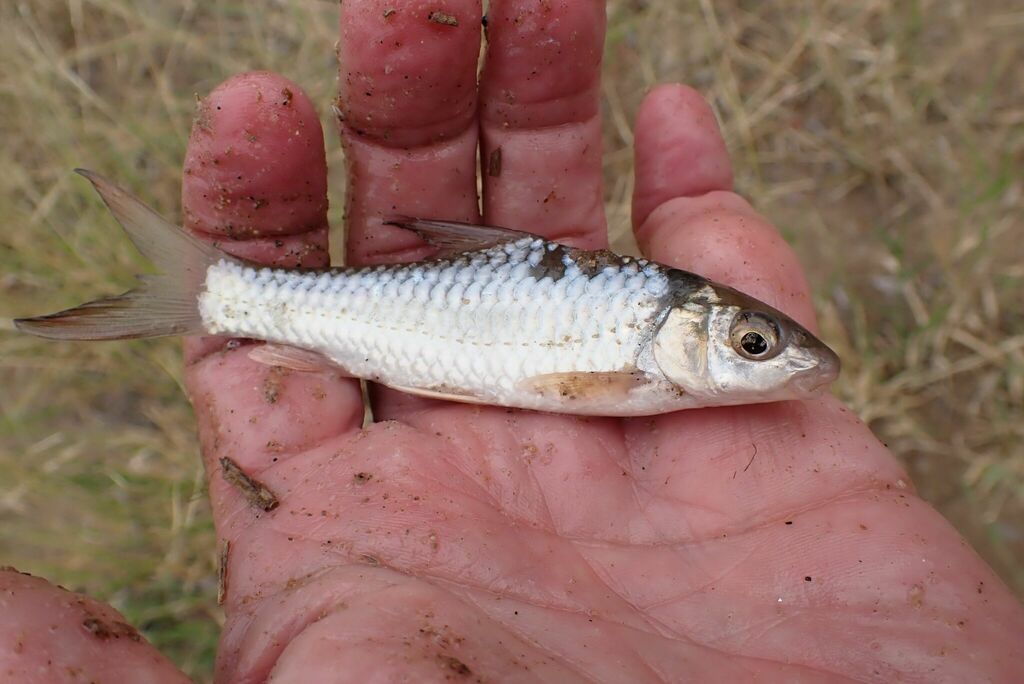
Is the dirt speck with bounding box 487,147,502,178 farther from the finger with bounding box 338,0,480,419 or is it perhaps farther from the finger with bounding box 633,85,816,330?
the finger with bounding box 633,85,816,330

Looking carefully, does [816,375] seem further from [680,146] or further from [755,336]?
[680,146]

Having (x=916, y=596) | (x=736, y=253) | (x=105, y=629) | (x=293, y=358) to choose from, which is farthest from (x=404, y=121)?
(x=916, y=596)

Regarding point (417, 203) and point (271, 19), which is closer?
point (417, 203)

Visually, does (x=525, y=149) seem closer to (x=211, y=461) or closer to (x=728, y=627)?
(x=211, y=461)

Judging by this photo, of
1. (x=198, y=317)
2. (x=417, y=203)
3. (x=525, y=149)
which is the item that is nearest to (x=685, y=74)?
(x=525, y=149)

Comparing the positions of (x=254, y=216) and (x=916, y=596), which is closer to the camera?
(x=916, y=596)

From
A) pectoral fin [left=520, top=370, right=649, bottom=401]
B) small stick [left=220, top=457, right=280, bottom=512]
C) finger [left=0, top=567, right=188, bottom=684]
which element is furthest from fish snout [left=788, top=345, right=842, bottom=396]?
finger [left=0, top=567, right=188, bottom=684]

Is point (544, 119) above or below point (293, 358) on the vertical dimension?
above
